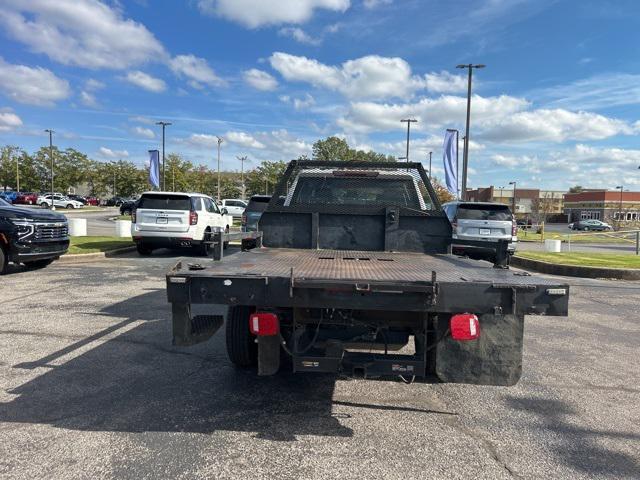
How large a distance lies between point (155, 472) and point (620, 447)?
2.96 m

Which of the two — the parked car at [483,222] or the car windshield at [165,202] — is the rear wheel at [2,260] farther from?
the parked car at [483,222]

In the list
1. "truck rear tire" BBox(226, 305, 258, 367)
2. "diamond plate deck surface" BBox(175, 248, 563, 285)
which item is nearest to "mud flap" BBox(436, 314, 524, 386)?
"diamond plate deck surface" BBox(175, 248, 563, 285)

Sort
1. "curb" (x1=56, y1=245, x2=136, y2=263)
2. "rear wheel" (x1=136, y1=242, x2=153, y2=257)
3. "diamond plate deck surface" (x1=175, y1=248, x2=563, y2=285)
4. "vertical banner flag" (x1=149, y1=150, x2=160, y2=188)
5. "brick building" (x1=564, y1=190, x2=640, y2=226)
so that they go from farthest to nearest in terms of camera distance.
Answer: "brick building" (x1=564, y1=190, x2=640, y2=226)
"vertical banner flag" (x1=149, y1=150, x2=160, y2=188)
"rear wheel" (x1=136, y1=242, x2=153, y2=257)
"curb" (x1=56, y1=245, x2=136, y2=263)
"diamond plate deck surface" (x1=175, y1=248, x2=563, y2=285)

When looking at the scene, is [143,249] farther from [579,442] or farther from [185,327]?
[579,442]

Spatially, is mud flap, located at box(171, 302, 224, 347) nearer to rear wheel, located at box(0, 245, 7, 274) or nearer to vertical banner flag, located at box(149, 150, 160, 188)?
rear wheel, located at box(0, 245, 7, 274)

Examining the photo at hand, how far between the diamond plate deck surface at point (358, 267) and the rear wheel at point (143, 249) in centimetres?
927

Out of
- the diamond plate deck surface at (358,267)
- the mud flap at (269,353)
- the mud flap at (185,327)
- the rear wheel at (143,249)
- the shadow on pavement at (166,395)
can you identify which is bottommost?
the shadow on pavement at (166,395)

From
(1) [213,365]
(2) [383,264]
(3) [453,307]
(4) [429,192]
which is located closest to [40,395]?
(1) [213,365]

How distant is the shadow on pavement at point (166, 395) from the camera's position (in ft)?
11.5

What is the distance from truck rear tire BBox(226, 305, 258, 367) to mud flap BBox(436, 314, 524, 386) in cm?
159

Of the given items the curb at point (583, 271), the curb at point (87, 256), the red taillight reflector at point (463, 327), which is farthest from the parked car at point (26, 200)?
the red taillight reflector at point (463, 327)

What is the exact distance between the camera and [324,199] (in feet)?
19.0

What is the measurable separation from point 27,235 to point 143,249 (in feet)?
13.7

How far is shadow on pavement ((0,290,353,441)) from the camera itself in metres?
3.50
